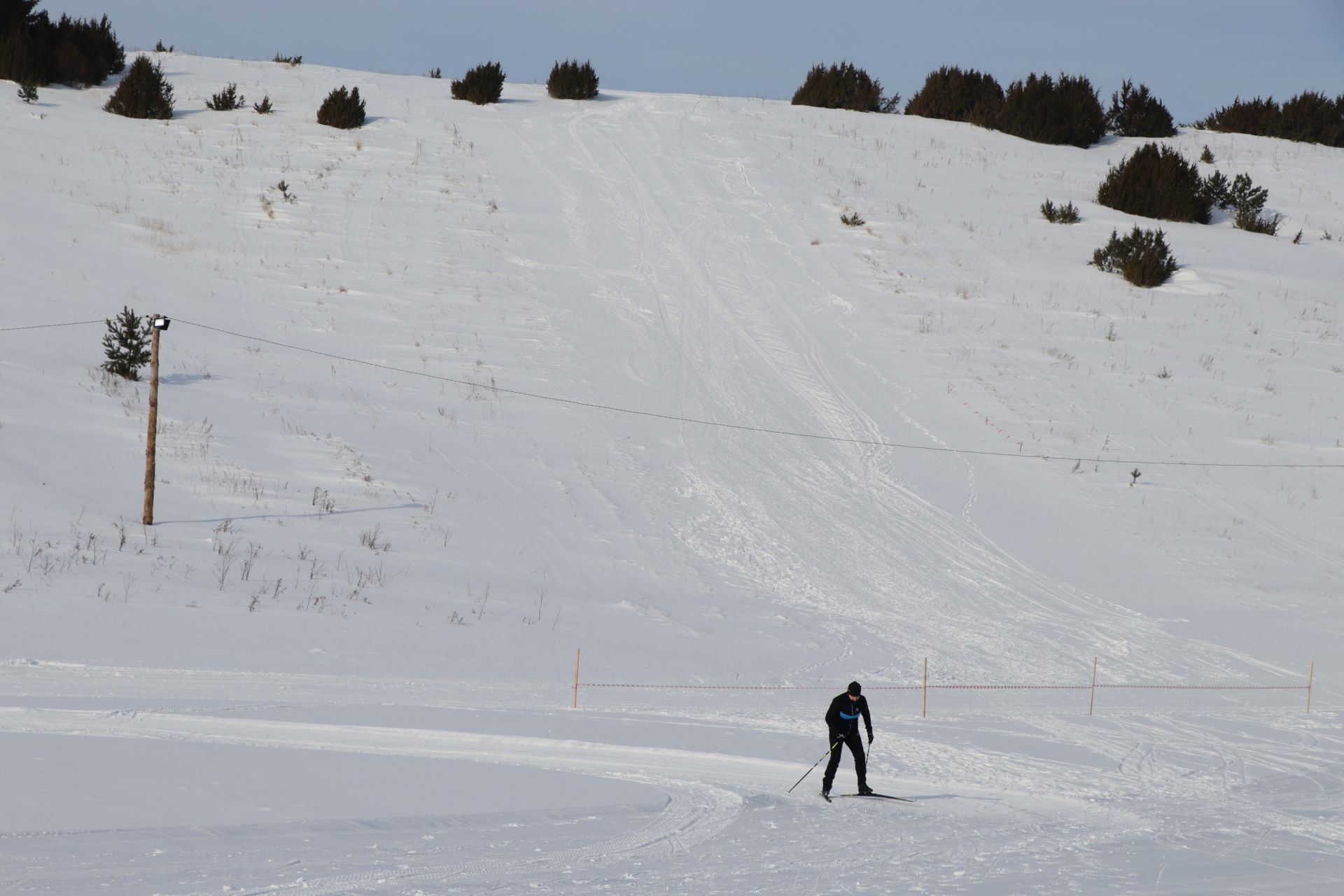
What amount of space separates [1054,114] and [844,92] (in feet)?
25.6

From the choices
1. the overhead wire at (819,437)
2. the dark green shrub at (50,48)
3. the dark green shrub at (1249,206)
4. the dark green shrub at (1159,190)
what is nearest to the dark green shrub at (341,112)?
the dark green shrub at (50,48)

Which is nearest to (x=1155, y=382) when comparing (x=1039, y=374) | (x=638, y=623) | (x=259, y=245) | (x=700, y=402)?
(x=1039, y=374)

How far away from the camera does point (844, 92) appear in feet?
132

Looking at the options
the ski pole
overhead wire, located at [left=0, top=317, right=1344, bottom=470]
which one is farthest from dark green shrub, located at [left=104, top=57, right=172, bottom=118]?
the ski pole

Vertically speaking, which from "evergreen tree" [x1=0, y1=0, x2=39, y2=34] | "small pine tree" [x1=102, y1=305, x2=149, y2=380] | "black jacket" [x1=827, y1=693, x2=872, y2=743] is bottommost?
"black jacket" [x1=827, y1=693, x2=872, y2=743]

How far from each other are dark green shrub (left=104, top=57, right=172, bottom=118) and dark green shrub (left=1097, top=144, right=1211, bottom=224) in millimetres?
26796

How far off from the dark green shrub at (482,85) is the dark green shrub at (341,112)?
5784mm

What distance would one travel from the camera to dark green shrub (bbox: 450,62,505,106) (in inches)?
1476

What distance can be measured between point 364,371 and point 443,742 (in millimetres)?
11698

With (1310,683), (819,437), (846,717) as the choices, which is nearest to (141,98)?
(819,437)

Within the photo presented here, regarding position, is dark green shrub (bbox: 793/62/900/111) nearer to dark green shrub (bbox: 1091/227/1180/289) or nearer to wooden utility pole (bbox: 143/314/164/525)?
dark green shrub (bbox: 1091/227/1180/289)

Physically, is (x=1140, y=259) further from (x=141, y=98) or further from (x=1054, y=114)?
(x=141, y=98)

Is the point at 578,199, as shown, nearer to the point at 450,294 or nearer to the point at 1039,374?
the point at 450,294

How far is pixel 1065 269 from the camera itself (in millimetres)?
25969
